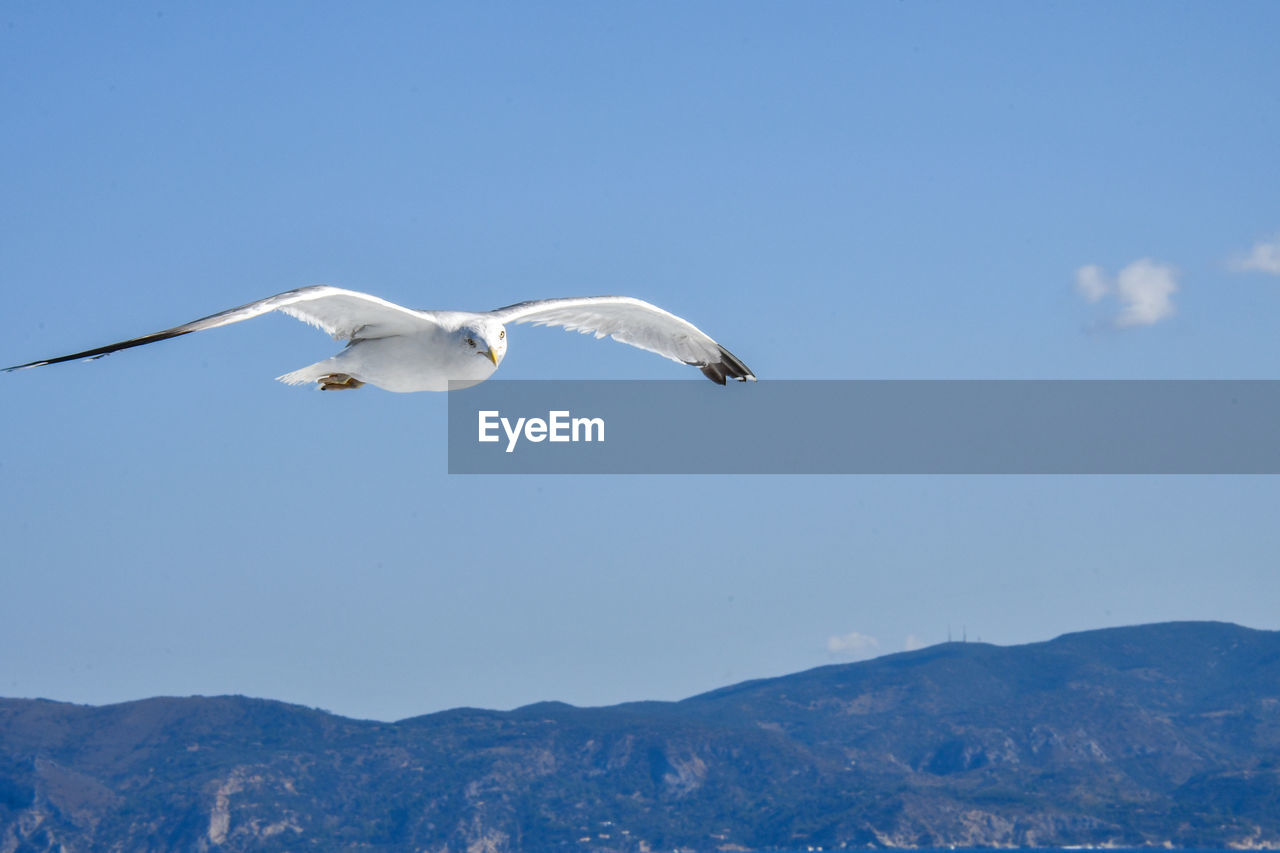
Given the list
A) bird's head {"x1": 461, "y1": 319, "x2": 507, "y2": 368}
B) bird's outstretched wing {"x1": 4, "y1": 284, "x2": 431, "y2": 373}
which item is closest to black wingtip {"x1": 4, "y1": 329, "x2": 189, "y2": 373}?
bird's outstretched wing {"x1": 4, "y1": 284, "x2": 431, "y2": 373}

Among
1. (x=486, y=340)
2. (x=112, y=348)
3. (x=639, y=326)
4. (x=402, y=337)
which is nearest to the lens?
(x=112, y=348)

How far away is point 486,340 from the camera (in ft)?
52.3

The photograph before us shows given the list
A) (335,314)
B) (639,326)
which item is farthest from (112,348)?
(639,326)

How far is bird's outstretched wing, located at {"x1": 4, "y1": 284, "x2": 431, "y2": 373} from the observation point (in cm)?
1357

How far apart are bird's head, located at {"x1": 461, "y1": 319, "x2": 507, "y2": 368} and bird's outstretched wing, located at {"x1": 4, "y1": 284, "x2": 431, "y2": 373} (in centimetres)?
69

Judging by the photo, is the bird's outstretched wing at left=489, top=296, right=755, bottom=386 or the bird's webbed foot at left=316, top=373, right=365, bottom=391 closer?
the bird's webbed foot at left=316, top=373, right=365, bottom=391

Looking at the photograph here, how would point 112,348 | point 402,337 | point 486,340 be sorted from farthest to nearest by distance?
point 402,337
point 486,340
point 112,348

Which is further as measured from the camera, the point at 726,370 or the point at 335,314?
the point at 726,370

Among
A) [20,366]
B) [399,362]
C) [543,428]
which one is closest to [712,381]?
[543,428]

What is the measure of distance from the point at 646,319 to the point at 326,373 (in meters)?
4.92

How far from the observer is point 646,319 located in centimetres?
2030

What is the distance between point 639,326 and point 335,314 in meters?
5.17

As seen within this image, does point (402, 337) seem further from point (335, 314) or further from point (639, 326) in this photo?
point (639, 326)

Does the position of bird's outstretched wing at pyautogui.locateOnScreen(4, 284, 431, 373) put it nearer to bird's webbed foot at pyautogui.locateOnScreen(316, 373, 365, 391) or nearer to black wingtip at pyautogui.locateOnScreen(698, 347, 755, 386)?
Result: bird's webbed foot at pyautogui.locateOnScreen(316, 373, 365, 391)
